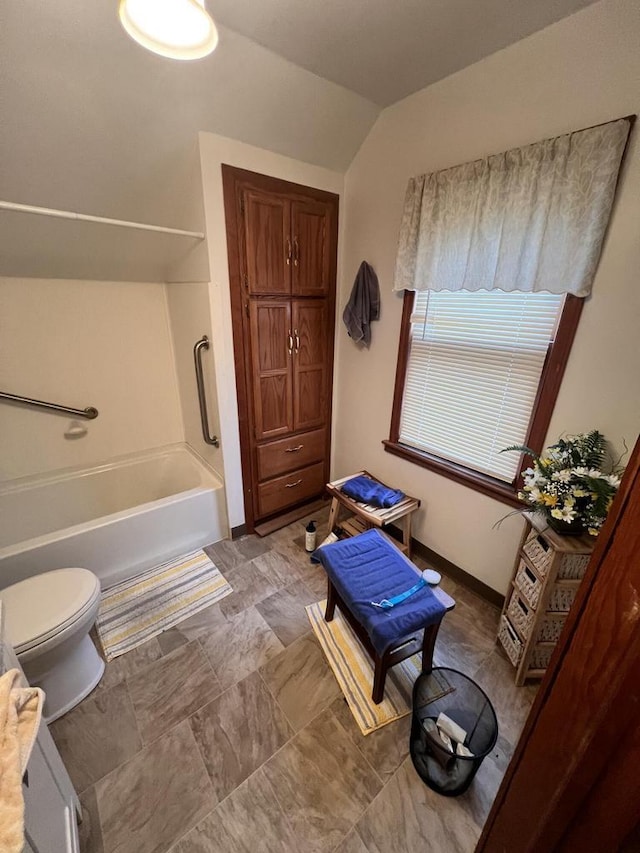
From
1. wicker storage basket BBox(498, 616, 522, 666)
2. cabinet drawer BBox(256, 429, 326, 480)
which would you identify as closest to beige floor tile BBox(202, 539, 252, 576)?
cabinet drawer BBox(256, 429, 326, 480)

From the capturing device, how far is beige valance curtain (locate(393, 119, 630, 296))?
46.8 inches

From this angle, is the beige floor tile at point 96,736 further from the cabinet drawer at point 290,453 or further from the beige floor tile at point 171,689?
the cabinet drawer at point 290,453

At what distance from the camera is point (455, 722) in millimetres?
1213

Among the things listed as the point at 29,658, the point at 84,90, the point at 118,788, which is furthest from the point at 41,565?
the point at 84,90

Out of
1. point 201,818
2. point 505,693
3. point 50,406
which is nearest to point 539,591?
point 505,693

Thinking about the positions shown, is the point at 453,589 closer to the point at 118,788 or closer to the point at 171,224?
the point at 118,788

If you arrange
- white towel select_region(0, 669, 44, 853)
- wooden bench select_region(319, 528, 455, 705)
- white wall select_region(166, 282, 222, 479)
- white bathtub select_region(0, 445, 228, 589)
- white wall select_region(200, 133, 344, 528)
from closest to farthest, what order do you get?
white towel select_region(0, 669, 44, 853), wooden bench select_region(319, 528, 455, 705), white wall select_region(200, 133, 344, 528), white bathtub select_region(0, 445, 228, 589), white wall select_region(166, 282, 222, 479)

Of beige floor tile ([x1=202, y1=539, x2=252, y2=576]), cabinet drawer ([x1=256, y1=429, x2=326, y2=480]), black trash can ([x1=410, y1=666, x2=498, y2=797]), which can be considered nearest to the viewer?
black trash can ([x1=410, y1=666, x2=498, y2=797])

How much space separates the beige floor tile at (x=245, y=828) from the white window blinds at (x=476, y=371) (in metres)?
1.61

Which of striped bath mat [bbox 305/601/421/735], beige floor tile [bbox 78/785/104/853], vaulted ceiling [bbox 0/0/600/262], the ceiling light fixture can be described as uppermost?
vaulted ceiling [bbox 0/0/600/262]

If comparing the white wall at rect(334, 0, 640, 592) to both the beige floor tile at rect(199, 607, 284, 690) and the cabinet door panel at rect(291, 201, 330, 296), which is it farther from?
the beige floor tile at rect(199, 607, 284, 690)

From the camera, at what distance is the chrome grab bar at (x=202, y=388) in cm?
197

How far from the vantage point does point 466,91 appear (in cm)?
145

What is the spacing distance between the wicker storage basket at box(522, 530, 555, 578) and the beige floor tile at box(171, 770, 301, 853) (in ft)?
4.07
